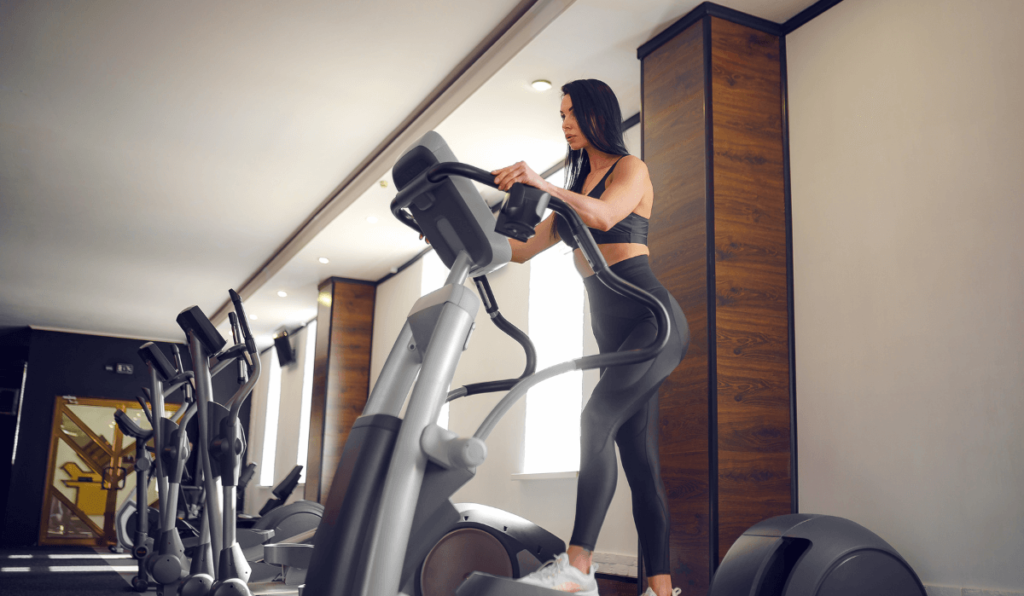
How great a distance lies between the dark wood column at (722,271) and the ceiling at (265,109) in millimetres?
248

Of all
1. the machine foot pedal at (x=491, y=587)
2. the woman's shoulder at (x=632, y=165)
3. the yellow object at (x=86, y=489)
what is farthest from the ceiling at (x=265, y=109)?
the yellow object at (x=86, y=489)

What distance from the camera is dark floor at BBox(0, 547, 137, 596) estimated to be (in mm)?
3883

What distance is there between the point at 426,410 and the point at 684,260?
71.0 inches

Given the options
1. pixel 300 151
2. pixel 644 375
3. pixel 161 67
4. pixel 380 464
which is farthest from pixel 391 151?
pixel 380 464

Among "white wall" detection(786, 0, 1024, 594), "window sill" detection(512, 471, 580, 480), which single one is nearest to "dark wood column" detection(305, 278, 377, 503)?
"window sill" detection(512, 471, 580, 480)

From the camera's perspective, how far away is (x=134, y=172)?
5.14 meters

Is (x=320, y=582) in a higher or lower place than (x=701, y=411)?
lower

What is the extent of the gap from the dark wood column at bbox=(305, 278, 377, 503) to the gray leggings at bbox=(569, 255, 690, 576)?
5358mm

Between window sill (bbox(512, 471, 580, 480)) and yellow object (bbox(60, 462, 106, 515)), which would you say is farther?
yellow object (bbox(60, 462, 106, 515))

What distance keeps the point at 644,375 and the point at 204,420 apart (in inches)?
55.5

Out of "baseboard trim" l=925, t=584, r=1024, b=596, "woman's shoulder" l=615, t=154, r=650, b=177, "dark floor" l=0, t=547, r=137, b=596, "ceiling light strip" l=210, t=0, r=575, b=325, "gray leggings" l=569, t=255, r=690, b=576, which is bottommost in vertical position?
"dark floor" l=0, t=547, r=137, b=596

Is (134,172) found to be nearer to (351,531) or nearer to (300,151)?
(300,151)

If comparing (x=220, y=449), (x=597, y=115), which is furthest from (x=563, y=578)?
(x=220, y=449)

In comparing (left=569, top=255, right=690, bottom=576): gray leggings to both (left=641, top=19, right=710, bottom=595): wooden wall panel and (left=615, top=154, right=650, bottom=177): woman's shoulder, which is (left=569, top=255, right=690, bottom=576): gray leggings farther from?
(left=641, top=19, right=710, bottom=595): wooden wall panel
